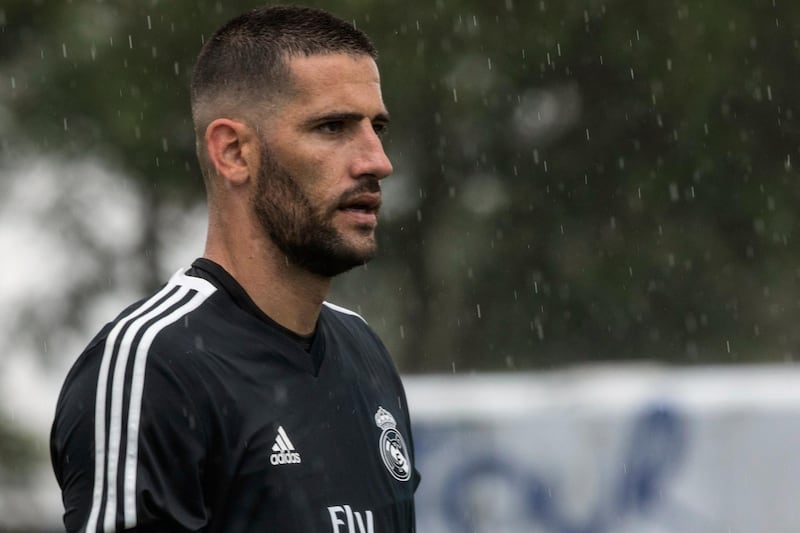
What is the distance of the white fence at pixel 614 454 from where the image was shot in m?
7.68

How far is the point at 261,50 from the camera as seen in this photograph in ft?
12.2

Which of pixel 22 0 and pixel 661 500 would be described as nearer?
pixel 661 500

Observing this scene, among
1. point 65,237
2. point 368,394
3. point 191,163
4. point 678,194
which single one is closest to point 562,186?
point 678,194

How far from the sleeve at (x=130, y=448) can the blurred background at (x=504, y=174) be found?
12.6 meters

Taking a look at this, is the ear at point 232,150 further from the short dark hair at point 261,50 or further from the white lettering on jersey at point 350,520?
the white lettering on jersey at point 350,520

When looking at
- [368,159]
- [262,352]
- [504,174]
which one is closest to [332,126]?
[368,159]

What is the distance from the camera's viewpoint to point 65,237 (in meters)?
15.9

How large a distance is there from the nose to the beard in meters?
0.02

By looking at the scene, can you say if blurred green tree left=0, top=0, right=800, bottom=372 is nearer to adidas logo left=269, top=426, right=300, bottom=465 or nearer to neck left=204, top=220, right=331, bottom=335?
neck left=204, top=220, right=331, bottom=335

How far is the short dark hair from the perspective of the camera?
3.66m

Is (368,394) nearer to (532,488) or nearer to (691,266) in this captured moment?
(532,488)

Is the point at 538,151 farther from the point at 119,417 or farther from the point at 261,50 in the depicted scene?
the point at 119,417

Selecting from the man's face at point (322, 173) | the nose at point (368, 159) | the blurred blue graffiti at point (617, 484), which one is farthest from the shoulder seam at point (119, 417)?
the blurred blue graffiti at point (617, 484)

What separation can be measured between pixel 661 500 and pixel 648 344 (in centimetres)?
857
